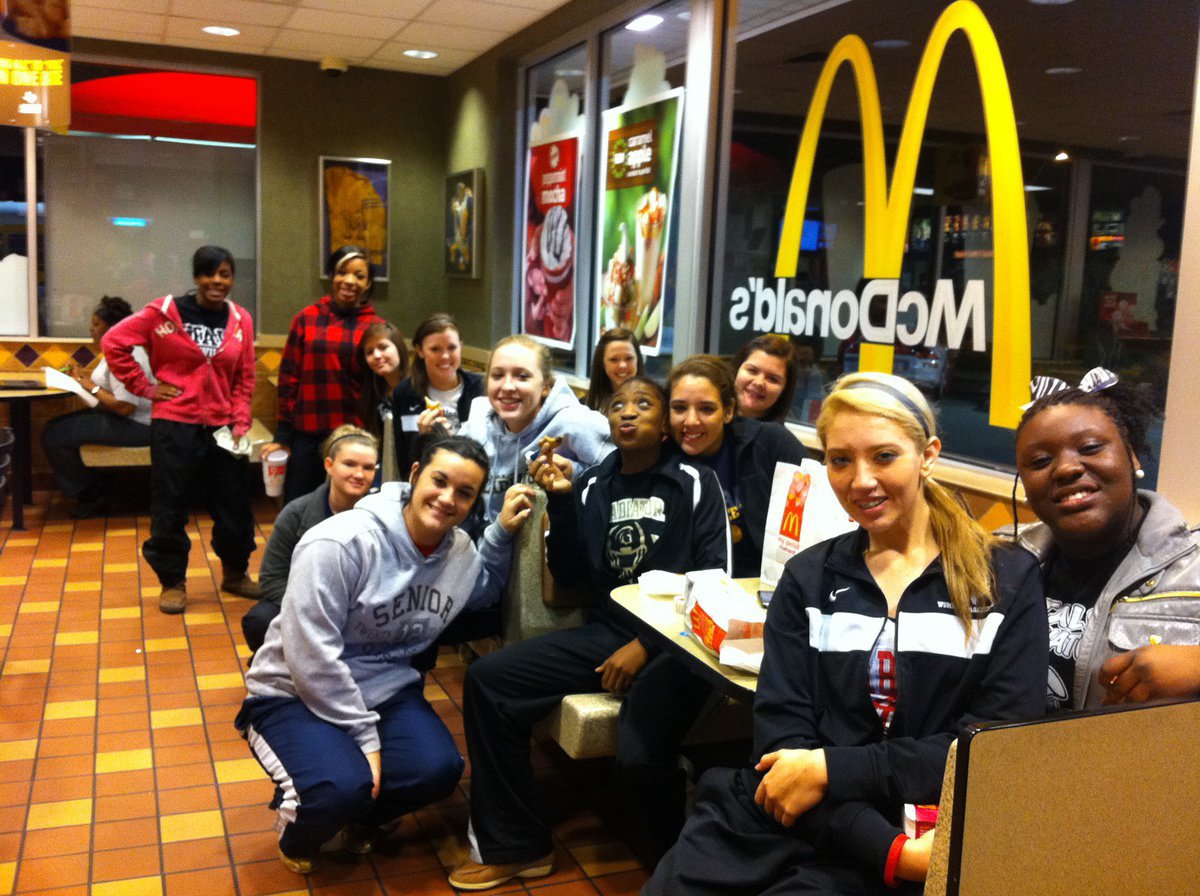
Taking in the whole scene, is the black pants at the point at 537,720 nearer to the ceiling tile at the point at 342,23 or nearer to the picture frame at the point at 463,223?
the ceiling tile at the point at 342,23

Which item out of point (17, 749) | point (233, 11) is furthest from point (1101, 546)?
point (233, 11)

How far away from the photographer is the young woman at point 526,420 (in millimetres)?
3531

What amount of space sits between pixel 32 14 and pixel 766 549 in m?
2.53

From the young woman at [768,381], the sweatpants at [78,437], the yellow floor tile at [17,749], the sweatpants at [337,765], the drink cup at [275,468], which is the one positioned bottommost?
the yellow floor tile at [17,749]

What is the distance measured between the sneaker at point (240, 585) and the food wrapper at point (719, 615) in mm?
3422

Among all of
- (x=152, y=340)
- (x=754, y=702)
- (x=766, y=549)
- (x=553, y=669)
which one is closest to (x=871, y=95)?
(x=766, y=549)

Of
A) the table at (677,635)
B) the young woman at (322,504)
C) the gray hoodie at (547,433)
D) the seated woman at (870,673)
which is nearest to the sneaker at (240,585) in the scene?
the young woman at (322,504)

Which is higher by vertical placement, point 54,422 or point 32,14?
point 32,14

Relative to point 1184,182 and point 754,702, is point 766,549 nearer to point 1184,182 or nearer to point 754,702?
point 754,702

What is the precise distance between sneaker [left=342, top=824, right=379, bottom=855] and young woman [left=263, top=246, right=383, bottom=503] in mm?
2509

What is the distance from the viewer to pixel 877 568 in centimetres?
199

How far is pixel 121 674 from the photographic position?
426 cm

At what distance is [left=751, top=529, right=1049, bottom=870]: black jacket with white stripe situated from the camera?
1823 millimetres

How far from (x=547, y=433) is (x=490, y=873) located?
4.48ft
